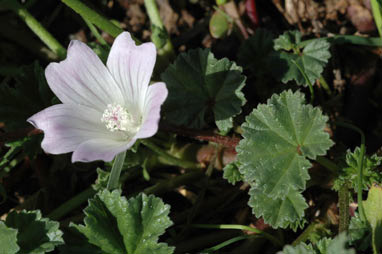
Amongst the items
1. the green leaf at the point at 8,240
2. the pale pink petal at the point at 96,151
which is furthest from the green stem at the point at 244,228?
the green leaf at the point at 8,240

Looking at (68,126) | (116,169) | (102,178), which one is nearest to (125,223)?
(116,169)

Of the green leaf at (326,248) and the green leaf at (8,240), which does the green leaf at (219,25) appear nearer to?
the green leaf at (326,248)

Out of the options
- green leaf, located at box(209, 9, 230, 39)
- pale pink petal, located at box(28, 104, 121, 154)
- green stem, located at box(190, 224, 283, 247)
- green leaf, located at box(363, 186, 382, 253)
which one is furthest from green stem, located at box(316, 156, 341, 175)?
green leaf, located at box(209, 9, 230, 39)

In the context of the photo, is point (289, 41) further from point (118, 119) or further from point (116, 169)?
point (116, 169)

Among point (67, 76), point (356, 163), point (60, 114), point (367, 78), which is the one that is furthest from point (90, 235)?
point (367, 78)

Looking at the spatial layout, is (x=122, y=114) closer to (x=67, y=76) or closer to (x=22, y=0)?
(x=67, y=76)

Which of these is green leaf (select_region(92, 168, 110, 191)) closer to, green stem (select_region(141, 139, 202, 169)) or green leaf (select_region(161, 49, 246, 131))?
green stem (select_region(141, 139, 202, 169))
